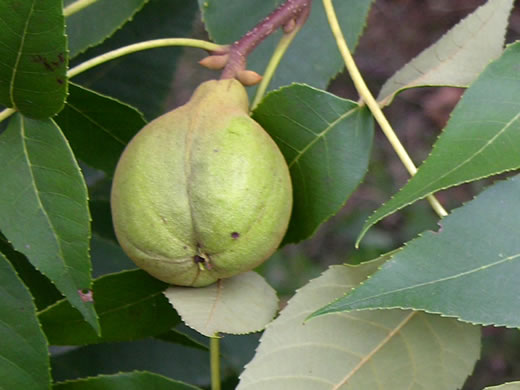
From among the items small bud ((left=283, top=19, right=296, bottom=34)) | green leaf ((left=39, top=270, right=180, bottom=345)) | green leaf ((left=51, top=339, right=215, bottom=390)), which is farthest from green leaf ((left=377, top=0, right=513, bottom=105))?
green leaf ((left=51, top=339, right=215, bottom=390))

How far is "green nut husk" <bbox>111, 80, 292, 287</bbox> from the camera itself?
898 mm

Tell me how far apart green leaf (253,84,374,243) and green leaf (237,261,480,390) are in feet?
0.41

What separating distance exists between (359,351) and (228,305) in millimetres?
165

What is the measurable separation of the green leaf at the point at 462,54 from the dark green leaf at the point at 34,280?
568 mm

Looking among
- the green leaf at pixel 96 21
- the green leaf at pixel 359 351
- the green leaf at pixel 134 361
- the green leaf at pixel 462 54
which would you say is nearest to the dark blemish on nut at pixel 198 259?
the green leaf at pixel 359 351

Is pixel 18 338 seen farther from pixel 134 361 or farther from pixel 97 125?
pixel 134 361

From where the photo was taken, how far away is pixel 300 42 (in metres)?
1.33

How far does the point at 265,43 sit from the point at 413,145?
6.94ft

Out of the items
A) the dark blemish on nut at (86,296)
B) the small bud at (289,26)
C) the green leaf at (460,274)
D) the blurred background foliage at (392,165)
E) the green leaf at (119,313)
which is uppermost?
the small bud at (289,26)

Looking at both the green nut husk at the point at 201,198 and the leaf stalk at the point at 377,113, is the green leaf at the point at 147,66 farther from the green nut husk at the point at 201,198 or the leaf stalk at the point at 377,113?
Result: the green nut husk at the point at 201,198

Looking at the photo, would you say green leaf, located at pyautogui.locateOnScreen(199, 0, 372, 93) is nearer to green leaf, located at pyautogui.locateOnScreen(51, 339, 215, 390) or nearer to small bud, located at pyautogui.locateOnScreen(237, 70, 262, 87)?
small bud, located at pyautogui.locateOnScreen(237, 70, 262, 87)

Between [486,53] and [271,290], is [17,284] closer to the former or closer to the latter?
[271,290]

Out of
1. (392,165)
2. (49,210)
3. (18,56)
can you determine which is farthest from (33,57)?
(392,165)

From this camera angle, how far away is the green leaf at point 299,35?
4.15 feet
